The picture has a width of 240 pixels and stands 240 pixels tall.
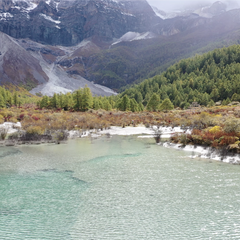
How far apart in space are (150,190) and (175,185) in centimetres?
178

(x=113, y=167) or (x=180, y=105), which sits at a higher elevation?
(x=180, y=105)

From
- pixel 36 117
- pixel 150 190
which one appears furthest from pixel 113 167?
pixel 36 117

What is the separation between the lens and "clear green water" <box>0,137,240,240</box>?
8.99m

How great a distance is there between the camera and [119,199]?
11922mm

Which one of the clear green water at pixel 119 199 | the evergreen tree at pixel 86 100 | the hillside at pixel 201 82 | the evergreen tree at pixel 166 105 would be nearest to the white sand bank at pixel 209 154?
the clear green water at pixel 119 199

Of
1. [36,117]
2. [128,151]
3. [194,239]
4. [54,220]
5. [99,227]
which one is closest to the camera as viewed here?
[194,239]

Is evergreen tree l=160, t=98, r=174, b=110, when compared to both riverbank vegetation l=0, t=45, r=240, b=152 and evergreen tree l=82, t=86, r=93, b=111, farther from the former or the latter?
evergreen tree l=82, t=86, r=93, b=111

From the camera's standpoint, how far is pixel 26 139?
1195 inches

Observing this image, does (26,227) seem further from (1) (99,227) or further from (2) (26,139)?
(2) (26,139)

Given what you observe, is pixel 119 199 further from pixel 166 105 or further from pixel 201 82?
pixel 201 82

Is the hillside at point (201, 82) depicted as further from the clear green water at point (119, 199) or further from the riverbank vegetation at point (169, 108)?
the clear green water at point (119, 199)

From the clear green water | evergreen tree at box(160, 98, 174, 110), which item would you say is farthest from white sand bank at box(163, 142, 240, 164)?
evergreen tree at box(160, 98, 174, 110)

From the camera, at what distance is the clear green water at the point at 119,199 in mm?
8992

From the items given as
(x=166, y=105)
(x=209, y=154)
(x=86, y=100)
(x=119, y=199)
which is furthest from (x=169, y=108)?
(x=119, y=199)
